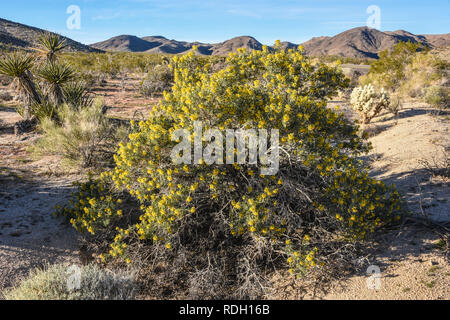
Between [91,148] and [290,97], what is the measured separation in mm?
6215

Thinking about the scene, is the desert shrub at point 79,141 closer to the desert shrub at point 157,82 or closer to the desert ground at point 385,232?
the desert ground at point 385,232

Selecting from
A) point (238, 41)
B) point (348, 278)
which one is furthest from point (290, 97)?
point (238, 41)

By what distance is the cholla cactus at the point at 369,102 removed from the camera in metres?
11.3

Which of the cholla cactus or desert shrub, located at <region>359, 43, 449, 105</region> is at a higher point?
desert shrub, located at <region>359, 43, 449, 105</region>

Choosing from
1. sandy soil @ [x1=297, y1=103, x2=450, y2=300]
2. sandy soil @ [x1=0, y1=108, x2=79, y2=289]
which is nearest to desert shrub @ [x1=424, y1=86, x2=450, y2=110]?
sandy soil @ [x1=297, y1=103, x2=450, y2=300]

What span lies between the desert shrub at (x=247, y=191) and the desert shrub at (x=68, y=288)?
0.59m

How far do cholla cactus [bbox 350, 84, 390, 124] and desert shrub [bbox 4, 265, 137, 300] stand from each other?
→ 1103cm

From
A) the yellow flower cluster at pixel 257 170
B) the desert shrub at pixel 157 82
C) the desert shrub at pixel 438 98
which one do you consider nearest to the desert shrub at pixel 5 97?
the desert shrub at pixel 157 82

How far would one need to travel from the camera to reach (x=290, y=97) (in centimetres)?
391

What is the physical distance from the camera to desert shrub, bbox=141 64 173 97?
20105mm

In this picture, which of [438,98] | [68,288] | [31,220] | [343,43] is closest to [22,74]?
[31,220]

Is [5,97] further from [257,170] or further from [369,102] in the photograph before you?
[369,102]

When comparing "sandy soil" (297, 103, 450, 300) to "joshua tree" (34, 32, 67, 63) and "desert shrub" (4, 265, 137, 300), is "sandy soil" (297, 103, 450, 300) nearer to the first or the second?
"desert shrub" (4, 265, 137, 300)

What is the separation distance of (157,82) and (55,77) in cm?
1139
